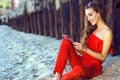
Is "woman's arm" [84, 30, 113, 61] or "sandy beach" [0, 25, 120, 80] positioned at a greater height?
"woman's arm" [84, 30, 113, 61]

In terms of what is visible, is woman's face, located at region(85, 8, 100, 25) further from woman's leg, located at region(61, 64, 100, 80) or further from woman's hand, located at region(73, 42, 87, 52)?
woman's leg, located at region(61, 64, 100, 80)

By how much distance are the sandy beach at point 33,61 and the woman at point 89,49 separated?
19cm

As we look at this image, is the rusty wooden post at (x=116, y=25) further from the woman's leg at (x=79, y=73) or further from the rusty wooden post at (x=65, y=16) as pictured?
the rusty wooden post at (x=65, y=16)

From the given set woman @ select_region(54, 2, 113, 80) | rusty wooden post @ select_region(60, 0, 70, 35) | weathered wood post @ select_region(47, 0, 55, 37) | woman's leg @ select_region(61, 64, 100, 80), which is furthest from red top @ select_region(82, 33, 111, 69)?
weathered wood post @ select_region(47, 0, 55, 37)

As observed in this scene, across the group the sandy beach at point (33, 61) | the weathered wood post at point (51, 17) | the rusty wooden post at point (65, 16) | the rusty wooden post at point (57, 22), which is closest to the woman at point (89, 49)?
the sandy beach at point (33, 61)

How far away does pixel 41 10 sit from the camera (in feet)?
24.3

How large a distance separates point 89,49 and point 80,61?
23 centimetres

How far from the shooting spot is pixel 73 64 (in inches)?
144

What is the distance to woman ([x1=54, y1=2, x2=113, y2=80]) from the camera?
345 centimetres

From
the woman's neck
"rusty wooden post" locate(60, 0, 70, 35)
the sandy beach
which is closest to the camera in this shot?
the woman's neck

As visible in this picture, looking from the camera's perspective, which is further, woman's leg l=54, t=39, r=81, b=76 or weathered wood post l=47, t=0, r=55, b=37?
weathered wood post l=47, t=0, r=55, b=37

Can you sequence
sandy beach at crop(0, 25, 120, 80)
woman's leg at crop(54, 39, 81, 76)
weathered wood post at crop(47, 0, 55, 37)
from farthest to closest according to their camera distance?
1. weathered wood post at crop(47, 0, 55, 37)
2. sandy beach at crop(0, 25, 120, 80)
3. woman's leg at crop(54, 39, 81, 76)

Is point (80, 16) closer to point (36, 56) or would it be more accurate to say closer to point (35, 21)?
point (36, 56)

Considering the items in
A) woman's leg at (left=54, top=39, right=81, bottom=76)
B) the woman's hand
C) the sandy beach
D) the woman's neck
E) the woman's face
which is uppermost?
the woman's face
